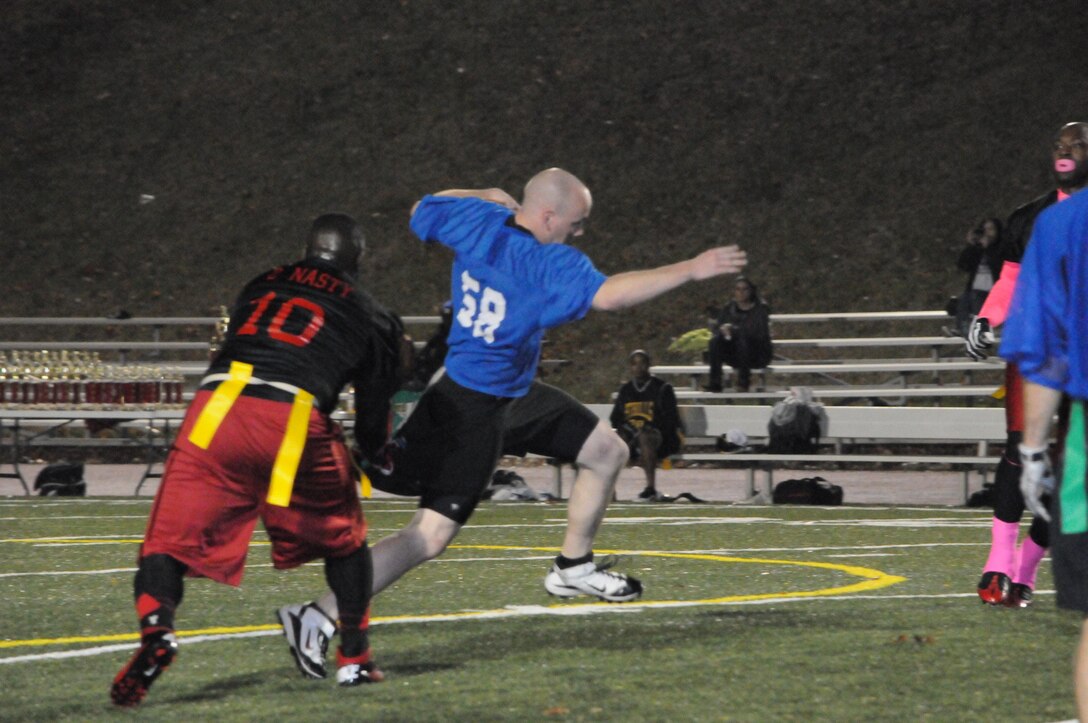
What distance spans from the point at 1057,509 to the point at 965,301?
29.7 feet

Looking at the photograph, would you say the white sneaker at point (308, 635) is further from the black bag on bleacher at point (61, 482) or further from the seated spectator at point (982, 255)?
the black bag on bleacher at point (61, 482)

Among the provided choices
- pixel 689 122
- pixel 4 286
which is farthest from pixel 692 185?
pixel 4 286

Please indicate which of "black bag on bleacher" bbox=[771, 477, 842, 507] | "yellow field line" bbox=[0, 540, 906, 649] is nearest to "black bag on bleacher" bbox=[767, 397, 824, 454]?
"black bag on bleacher" bbox=[771, 477, 842, 507]

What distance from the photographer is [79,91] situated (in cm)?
3347

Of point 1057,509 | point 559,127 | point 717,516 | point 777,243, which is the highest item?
point 559,127

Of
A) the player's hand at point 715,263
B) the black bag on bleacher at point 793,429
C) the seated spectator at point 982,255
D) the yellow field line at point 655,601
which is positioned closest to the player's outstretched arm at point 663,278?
the player's hand at point 715,263

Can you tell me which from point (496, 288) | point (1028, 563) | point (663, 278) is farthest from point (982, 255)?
point (663, 278)

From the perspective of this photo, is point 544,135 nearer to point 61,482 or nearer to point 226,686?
point 61,482

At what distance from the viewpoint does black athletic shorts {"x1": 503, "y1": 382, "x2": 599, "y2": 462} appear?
6.96m

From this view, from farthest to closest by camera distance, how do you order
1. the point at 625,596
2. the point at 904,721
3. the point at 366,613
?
the point at 625,596 < the point at 366,613 < the point at 904,721

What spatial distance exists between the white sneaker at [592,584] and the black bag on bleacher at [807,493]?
27.6ft

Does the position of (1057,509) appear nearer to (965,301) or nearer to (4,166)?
(965,301)

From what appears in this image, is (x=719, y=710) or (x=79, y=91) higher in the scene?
(x=79, y=91)

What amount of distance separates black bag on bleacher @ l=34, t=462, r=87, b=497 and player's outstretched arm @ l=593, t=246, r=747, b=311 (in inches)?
457
